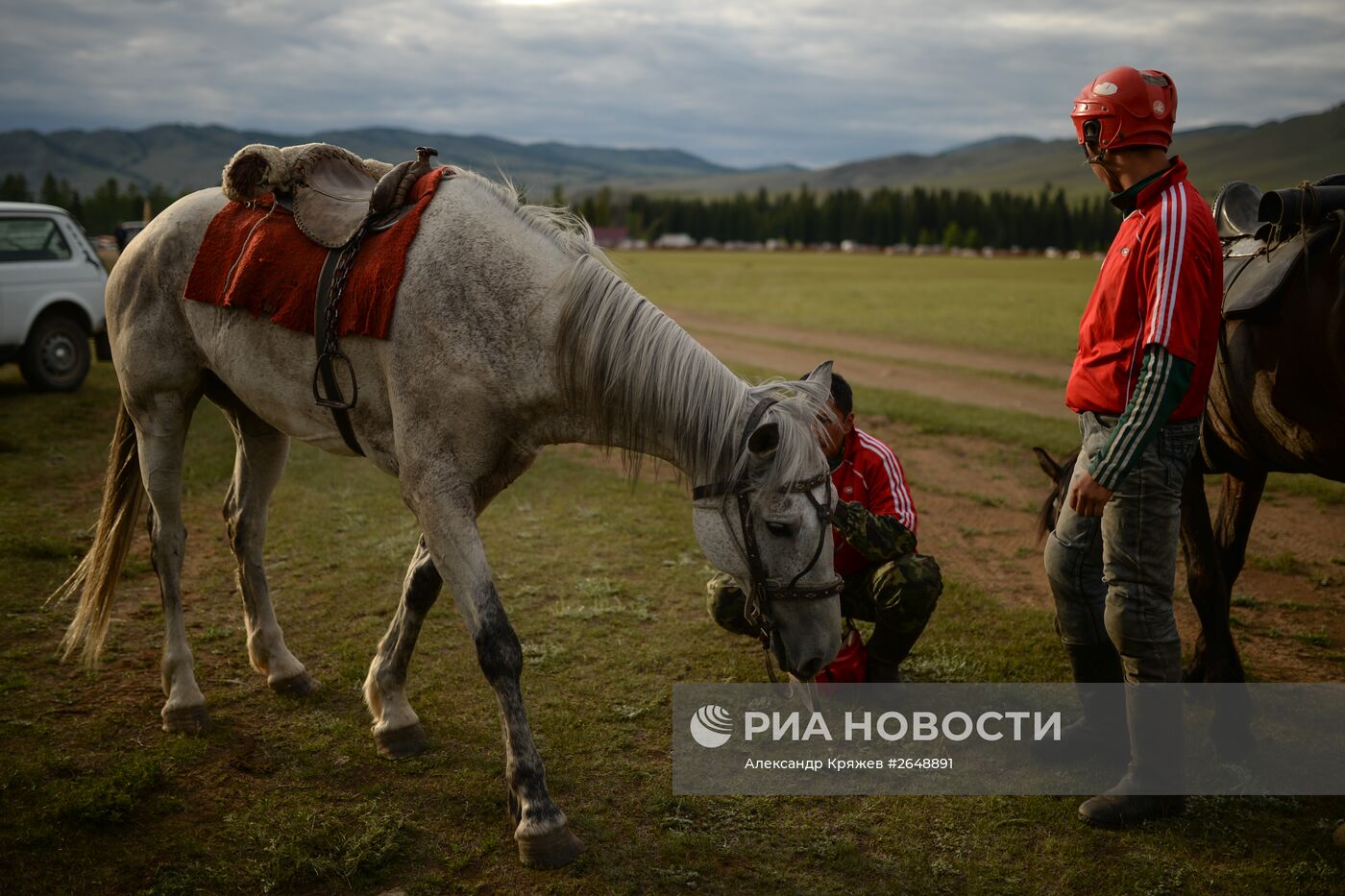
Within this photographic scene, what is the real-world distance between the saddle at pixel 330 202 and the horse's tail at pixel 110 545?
150 cm

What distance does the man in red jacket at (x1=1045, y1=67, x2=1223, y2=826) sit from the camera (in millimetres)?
2912

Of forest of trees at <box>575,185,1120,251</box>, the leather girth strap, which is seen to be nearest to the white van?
the leather girth strap

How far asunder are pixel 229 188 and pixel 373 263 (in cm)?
102

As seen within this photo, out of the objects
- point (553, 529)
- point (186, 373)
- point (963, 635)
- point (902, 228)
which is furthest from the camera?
point (902, 228)

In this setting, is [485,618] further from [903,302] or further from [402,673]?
[903,302]

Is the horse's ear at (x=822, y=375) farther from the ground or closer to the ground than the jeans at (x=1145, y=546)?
farther from the ground

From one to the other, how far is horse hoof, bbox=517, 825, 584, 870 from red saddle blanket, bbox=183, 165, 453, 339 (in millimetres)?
1998

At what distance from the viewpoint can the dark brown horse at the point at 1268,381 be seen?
3.70m

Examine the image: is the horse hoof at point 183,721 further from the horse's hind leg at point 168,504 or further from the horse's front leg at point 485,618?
the horse's front leg at point 485,618

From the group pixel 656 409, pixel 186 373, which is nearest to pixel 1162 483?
pixel 656 409

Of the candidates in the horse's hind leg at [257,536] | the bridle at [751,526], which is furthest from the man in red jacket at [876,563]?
the horse's hind leg at [257,536]

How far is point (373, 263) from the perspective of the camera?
3.45 m

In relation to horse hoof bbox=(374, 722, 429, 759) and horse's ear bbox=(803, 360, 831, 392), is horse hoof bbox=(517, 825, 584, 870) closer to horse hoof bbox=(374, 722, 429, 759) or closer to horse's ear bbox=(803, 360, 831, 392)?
horse hoof bbox=(374, 722, 429, 759)

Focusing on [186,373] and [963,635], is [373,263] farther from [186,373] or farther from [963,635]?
[963,635]
